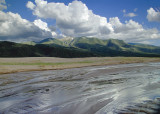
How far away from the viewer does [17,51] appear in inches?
6245

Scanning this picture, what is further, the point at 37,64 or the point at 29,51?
the point at 29,51

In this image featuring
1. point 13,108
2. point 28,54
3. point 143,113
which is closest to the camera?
point 143,113

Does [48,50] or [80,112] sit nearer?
[80,112]

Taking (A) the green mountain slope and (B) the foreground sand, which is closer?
(B) the foreground sand

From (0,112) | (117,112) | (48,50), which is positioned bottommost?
(0,112)

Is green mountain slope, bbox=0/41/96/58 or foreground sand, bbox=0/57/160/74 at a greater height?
green mountain slope, bbox=0/41/96/58

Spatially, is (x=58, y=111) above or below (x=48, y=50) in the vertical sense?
below

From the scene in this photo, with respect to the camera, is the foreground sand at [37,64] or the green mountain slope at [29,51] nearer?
the foreground sand at [37,64]

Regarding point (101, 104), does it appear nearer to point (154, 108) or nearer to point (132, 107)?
point (132, 107)

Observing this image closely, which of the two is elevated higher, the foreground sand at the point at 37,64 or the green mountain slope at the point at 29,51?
the green mountain slope at the point at 29,51

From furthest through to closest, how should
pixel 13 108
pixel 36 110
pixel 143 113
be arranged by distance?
pixel 13 108 → pixel 36 110 → pixel 143 113

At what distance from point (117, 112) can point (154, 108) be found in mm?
2026

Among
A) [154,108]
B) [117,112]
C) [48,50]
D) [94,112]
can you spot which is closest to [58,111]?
[94,112]

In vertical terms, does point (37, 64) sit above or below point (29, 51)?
below
